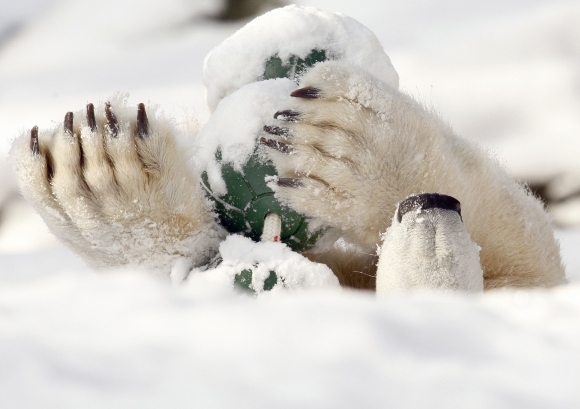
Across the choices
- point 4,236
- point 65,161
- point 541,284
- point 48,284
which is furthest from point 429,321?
point 4,236

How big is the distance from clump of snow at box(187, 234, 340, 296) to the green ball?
0.07ft

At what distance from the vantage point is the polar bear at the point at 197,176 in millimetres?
571

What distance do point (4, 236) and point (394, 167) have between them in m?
1.15

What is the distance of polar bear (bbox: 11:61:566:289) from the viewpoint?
0.57 meters

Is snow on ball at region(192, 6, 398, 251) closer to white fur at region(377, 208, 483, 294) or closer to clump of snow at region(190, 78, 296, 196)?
clump of snow at region(190, 78, 296, 196)

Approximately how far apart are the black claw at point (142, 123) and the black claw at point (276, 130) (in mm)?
104

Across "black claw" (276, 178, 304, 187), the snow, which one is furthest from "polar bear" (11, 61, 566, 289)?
the snow

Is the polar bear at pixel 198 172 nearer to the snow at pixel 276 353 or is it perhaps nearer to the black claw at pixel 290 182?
the black claw at pixel 290 182

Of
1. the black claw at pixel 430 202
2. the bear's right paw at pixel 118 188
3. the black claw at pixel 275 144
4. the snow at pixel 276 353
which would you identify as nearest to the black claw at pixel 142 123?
the bear's right paw at pixel 118 188

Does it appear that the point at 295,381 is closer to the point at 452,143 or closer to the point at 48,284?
the point at 48,284

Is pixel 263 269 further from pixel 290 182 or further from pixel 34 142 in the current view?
pixel 34 142

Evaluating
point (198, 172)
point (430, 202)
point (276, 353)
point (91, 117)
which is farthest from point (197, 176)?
point (276, 353)

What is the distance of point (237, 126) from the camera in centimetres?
59

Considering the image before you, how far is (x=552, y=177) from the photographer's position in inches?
61.1
